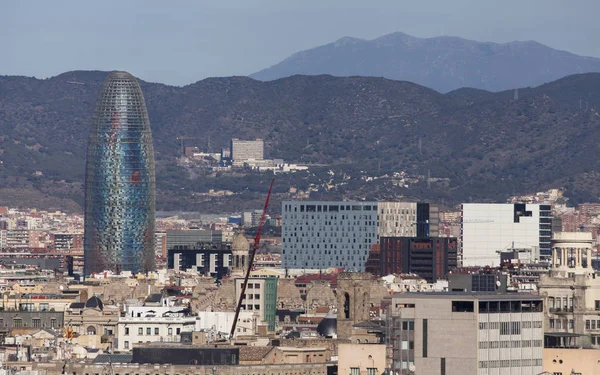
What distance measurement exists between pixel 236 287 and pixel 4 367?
78.0 metres

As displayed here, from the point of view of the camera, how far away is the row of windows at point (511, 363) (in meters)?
98.2

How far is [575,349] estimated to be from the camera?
335 feet

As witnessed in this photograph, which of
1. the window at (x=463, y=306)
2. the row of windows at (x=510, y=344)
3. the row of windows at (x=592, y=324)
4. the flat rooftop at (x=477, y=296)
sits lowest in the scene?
the row of windows at (x=510, y=344)

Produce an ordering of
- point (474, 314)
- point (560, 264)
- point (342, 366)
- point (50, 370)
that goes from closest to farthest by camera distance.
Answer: point (474, 314) < point (342, 366) < point (50, 370) < point (560, 264)

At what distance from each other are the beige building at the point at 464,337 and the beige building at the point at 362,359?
243cm

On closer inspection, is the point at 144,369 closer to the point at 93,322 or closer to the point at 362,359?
the point at 362,359

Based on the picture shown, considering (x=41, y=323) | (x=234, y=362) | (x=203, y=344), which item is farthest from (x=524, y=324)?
(x=41, y=323)

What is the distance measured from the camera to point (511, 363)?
326 feet

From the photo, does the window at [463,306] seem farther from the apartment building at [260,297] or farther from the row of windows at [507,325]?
the apartment building at [260,297]

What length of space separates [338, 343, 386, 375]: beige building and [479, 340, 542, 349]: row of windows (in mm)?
5932

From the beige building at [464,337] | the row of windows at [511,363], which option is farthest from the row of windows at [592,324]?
the row of windows at [511,363]

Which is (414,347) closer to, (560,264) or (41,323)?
(560,264)

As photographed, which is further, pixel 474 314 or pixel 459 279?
pixel 459 279

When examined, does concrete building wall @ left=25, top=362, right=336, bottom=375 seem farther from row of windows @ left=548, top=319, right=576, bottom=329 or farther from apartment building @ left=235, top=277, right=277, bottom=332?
apartment building @ left=235, top=277, right=277, bottom=332
